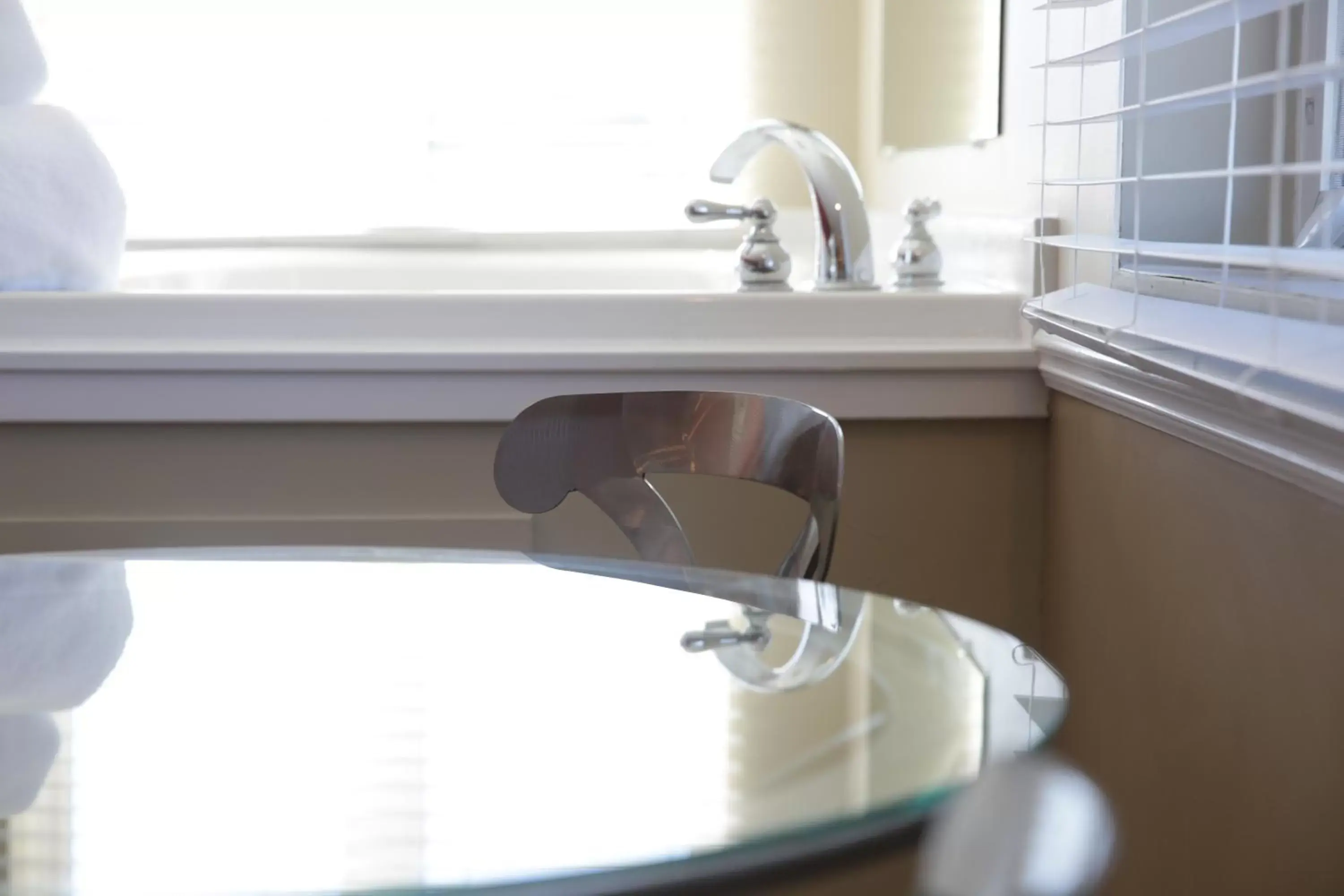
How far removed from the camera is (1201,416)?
2.93 feet

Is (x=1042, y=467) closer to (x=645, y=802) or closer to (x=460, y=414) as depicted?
(x=460, y=414)

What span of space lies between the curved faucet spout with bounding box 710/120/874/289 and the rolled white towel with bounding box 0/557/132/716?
0.88 meters

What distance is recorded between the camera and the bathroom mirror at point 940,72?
1.54 meters

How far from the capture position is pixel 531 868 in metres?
0.48

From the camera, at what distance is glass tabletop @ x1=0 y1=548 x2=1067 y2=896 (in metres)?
0.50

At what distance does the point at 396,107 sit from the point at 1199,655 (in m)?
1.92

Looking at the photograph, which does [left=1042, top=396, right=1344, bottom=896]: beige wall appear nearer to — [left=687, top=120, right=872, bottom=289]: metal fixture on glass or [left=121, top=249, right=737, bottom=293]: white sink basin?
[left=687, top=120, right=872, bottom=289]: metal fixture on glass

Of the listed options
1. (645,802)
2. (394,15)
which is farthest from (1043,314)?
(394,15)

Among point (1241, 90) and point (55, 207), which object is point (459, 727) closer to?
point (1241, 90)

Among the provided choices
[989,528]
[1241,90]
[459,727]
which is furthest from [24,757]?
[989,528]

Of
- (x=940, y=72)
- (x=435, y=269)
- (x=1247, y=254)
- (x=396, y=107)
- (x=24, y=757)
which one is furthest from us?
(x=396, y=107)

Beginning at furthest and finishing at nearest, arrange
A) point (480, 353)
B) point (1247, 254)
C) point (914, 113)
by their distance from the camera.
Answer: point (914, 113) < point (480, 353) < point (1247, 254)

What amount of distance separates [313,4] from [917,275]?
1421 millimetres

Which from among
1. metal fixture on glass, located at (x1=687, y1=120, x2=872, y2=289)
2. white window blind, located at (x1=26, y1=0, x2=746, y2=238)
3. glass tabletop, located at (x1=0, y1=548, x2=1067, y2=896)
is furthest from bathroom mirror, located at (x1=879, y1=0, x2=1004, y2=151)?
glass tabletop, located at (x1=0, y1=548, x2=1067, y2=896)
